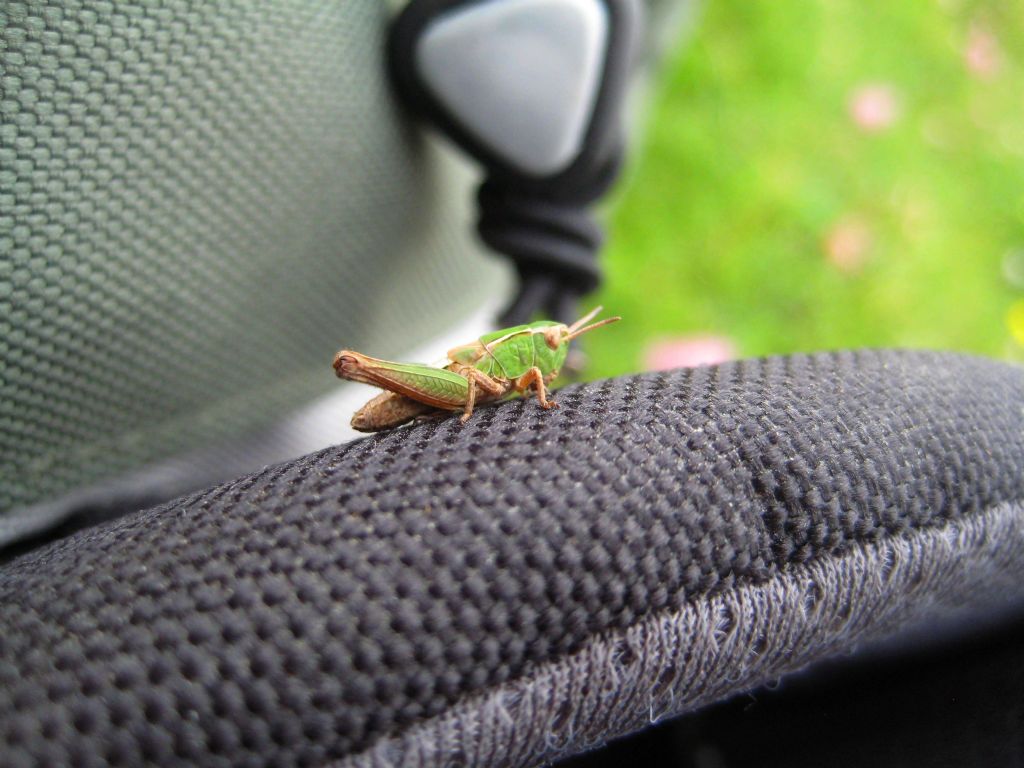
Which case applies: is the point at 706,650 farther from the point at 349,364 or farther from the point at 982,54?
the point at 982,54

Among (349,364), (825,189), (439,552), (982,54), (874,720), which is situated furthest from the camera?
(982,54)

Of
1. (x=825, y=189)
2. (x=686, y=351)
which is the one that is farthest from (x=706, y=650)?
(x=825, y=189)

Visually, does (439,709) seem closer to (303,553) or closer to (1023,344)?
(303,553)

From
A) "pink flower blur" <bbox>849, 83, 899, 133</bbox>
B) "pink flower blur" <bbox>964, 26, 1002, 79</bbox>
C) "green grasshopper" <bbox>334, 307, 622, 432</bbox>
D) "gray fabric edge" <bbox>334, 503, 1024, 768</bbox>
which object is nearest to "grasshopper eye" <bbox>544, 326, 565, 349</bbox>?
"green grasshopper" <bbox>334, 307, 622, 432</bbox>

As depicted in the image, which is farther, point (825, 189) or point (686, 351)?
point (825, 189)

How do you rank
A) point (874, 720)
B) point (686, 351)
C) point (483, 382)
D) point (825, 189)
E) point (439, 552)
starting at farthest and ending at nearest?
1. point (825, 189)
2. point (686, 351)
3. point (483, 382)
4. point (874, 720)
5. point (439, 552)

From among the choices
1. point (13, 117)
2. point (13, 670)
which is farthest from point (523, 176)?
point (13, 670)

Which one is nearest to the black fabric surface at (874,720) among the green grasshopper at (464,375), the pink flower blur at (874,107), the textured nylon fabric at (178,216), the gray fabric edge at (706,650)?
the gray fabric edge at (706,650)
